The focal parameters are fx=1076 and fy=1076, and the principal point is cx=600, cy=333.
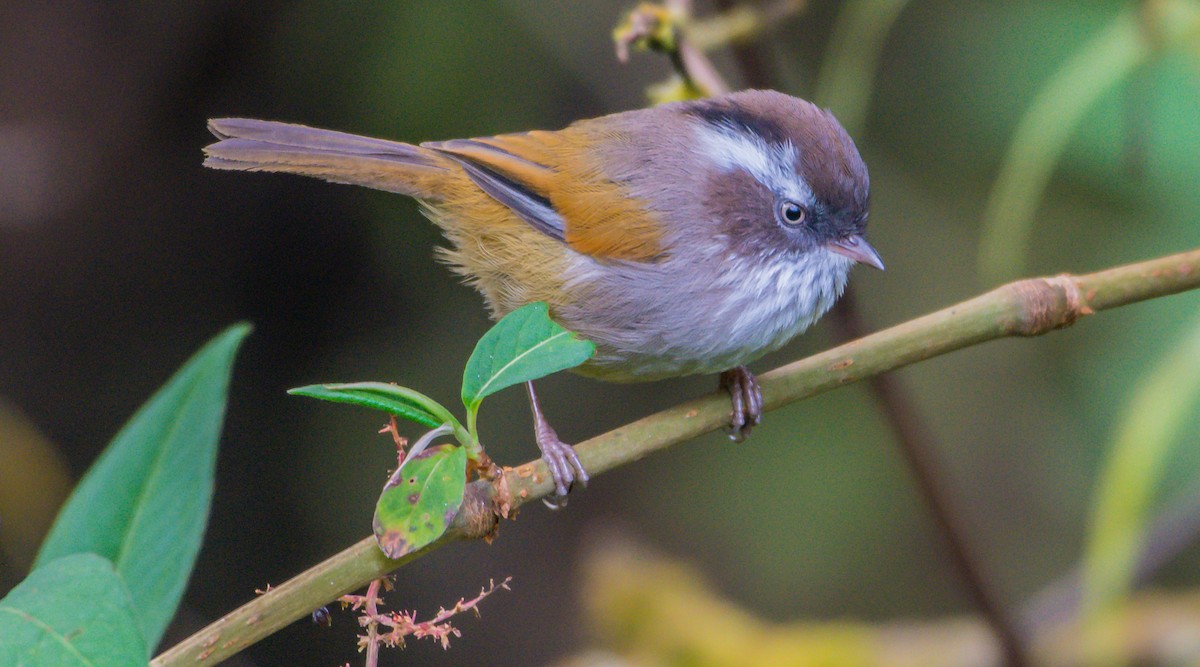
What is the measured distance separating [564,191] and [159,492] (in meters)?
1.42

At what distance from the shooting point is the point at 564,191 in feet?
9.57

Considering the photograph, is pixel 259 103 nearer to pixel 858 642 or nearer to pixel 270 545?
pixel 270 545

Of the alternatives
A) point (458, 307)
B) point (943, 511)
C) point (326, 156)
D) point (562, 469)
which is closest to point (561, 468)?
point (562, 469)

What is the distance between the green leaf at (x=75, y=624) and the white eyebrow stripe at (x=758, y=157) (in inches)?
76.1

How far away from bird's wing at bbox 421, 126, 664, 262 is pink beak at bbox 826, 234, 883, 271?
18.5 inches

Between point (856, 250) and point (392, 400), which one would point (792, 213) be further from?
point (392, 400)

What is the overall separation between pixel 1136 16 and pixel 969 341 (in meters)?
1.34

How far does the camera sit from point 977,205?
17.7 feet

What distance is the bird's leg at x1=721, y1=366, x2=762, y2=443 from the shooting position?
92.0 inches

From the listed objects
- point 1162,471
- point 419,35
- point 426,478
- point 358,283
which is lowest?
point 426,478

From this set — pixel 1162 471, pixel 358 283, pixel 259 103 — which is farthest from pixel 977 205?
Result: pixel 259 103

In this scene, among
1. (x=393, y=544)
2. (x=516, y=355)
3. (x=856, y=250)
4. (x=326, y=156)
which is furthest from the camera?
(x=326, y=156)

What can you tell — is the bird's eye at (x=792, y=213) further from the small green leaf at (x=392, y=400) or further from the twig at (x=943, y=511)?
the small green leaf at (x=392, y=400)

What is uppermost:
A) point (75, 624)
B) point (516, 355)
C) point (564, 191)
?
point (564, 191)
